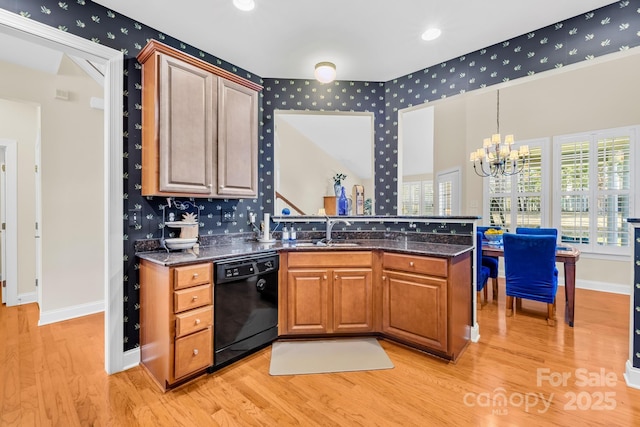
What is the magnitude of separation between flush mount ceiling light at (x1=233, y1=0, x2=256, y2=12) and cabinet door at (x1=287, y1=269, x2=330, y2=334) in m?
2.16

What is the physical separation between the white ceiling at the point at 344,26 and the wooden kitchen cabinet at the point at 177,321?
1968 millimetres

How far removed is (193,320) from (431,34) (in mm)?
3045

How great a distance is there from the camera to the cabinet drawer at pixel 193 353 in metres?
1.98

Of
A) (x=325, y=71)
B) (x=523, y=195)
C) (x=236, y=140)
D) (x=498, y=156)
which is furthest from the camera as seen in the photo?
(x=523, y=195)

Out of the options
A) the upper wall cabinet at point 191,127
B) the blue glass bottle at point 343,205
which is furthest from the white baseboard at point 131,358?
the blue glass bottle at point 343,205

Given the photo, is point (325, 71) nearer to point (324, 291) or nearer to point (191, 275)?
point (324, 291)

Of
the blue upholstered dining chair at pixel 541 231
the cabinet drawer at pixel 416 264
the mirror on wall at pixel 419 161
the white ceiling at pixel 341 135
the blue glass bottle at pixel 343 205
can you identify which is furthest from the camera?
the mirror on wall at pixel 419 161

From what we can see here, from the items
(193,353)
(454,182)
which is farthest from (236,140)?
(454,182)

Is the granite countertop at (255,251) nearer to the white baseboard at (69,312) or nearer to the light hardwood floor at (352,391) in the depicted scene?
the light hardwood floor at (352,391)

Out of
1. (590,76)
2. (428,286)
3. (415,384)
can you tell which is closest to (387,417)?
(415,384)

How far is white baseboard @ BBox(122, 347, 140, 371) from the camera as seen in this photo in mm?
2281

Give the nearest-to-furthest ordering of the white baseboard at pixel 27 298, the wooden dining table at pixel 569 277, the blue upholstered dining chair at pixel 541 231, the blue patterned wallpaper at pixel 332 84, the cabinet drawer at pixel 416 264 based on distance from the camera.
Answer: the blue patterned wallpaper at pixel 332 84
the cabinet drawer at pixel 416 264
the wooden dining table at pixel 569 277
the white baseboard at pixel 27 298
the blue upholstered dining chair at pixel 541 231

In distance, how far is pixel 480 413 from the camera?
5.74 ft

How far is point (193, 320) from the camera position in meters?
2.04
